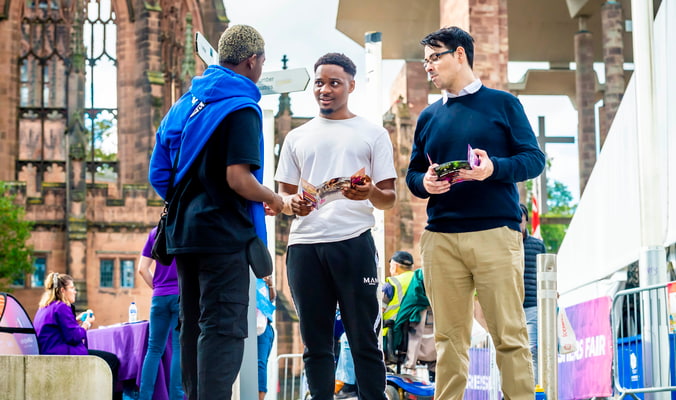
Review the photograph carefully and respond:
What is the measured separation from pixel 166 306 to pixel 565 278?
8532 millimetres

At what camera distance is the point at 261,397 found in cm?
820

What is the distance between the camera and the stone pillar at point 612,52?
24.5m

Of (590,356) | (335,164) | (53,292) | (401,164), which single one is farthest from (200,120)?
(401,164)

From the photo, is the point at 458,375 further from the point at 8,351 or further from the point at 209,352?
the point at 8,351

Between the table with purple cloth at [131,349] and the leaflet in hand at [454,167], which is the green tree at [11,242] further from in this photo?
the leaflet in hand at [454,167]

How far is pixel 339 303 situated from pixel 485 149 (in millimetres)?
1001

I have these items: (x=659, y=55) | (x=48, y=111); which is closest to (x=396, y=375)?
(x=659, y=55)

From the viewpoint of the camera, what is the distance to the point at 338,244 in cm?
500

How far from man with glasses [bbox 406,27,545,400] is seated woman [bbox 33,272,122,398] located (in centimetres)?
455

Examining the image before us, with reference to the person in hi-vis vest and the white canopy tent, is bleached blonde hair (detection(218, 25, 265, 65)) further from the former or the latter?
the white canopy tent

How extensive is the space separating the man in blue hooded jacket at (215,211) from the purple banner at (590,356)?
5.24m

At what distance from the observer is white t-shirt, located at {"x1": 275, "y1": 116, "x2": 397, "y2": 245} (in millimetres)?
5043

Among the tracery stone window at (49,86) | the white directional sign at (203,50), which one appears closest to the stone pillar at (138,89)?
the tracery stone window at (49,86)

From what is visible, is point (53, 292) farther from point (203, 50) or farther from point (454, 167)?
point (454, 167)
